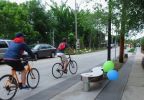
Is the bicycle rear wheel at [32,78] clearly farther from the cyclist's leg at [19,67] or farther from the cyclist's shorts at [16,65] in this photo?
the cyclist's shorts at [16,65]

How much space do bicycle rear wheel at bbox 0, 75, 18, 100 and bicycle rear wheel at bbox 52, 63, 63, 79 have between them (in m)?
5.11

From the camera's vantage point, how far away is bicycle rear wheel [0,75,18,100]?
9.41m

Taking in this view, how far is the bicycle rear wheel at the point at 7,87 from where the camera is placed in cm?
941

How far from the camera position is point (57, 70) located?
582 inches

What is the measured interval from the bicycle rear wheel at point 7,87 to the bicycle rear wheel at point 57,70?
511 centimetres

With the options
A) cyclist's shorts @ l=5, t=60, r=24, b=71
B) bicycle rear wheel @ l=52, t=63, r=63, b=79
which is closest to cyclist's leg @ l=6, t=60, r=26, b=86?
cyclist's shorts @ l=5, t=60, r=24, b=71

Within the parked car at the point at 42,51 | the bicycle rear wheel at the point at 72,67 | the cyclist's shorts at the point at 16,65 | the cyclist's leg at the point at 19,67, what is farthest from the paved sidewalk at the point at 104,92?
the parked car at the point at 42,51

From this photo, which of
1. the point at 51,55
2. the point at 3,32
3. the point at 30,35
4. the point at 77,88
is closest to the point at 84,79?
the point at 77,88

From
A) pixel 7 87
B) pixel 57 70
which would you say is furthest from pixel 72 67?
pixel 7 87

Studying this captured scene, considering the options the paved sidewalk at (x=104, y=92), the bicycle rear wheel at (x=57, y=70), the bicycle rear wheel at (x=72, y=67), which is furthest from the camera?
the bicycle rear wheel at (x=72, y=67)

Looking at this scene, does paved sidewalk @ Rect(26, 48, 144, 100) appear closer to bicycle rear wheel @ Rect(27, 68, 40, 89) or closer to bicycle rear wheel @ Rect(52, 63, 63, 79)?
bicycle rear wheel @ Rect(27, 68, 40, 89)

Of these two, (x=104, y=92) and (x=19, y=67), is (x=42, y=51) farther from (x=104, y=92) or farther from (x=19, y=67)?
(x=19, y=67)

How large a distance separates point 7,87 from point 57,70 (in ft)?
17.8

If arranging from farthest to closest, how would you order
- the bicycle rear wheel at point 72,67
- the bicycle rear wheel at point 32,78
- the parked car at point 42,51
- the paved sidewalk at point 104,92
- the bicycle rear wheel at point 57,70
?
the parked car at point 42,51 → the bicycle rear wheel at point 72,67 → the bicycle rear wheel at point 57,70 → the bicycle rear wheel at point 32,78 → the paved sidewalk at point 104,92
